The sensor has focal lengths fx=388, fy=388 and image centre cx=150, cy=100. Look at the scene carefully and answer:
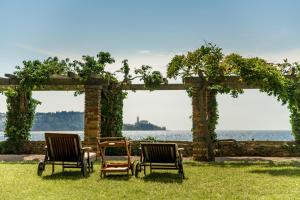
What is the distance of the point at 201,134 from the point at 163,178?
4886 millimetres

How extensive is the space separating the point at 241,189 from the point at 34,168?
17.9ft

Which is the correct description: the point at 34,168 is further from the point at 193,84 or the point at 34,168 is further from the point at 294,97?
the point at 294,97

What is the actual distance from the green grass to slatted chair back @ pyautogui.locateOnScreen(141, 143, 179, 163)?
0.38m

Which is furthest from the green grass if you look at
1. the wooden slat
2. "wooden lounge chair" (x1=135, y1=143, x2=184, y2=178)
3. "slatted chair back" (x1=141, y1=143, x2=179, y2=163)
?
the wooden slat

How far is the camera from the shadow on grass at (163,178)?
8.01 m

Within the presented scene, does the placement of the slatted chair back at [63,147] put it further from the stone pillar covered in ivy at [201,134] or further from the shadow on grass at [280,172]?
the stone pillar covered in ivy at [201,134]

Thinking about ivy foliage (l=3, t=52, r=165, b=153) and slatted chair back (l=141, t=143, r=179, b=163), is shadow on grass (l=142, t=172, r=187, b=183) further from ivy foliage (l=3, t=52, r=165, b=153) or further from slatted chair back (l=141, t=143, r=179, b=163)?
ivy foliage (l=3, t=52, r=165, b=153)

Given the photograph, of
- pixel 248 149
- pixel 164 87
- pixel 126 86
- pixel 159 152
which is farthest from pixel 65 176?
pixel 248 149

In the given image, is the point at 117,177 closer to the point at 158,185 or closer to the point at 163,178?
the point at 163,178

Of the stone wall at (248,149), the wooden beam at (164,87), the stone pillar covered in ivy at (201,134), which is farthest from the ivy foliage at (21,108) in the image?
the stone pillar covered in ivy at (201,134)

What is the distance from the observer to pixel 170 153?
852 cm

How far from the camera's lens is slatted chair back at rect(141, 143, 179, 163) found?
8430mm

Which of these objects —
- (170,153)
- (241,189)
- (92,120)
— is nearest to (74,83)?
(92,120)

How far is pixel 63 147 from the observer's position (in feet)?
28.6
